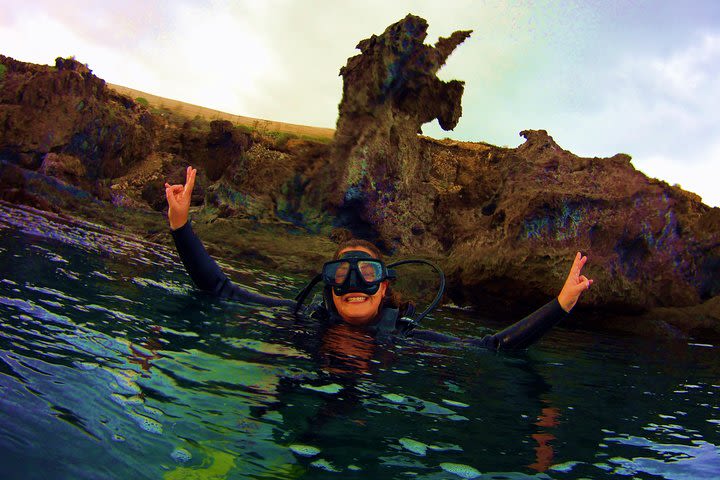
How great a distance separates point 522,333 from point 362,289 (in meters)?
1.57

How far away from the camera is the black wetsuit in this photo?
4930mm

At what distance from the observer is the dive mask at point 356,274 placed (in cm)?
496

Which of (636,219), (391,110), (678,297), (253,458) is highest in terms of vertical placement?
(391,110)

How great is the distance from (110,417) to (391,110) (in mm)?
14712

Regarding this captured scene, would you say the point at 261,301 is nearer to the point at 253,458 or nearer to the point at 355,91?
the point at 253,458

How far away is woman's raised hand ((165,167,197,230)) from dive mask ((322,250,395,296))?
4.52 feet

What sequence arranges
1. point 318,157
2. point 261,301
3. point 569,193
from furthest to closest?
point 318,157
point 569,193
point 261,301

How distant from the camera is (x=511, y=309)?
10.1m

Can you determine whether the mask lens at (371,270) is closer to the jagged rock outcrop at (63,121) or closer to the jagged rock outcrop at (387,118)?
the jagged rock outcrop at (387,118)

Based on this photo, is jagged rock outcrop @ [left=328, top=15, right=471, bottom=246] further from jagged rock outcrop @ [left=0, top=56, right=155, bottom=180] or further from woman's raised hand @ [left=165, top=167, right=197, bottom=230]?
jagged rock outcrop @ [left=0, top=56, right=155, bottom=180]

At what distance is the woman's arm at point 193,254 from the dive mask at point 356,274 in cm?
99

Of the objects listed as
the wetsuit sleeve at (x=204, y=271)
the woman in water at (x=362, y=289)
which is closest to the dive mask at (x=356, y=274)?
the woman in water at (x=362, y=289)

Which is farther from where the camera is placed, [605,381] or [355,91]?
[355,91]

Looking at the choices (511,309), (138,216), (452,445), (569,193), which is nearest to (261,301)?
(452,445)
